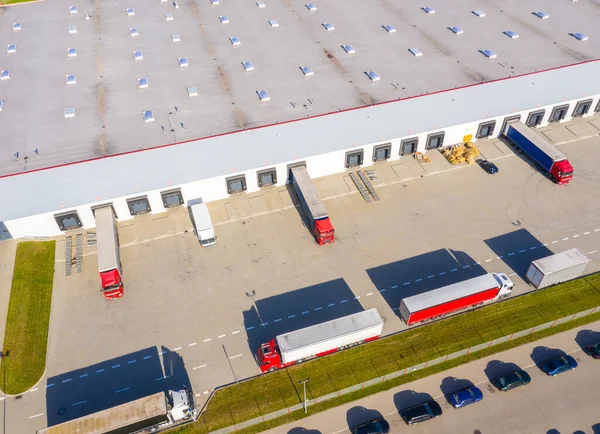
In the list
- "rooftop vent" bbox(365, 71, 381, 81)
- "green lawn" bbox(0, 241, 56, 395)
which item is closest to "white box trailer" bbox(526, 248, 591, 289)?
"rooftop vent" bbox(365, 71, 381, 81)

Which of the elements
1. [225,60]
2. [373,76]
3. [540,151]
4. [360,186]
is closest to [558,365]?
[360,186]

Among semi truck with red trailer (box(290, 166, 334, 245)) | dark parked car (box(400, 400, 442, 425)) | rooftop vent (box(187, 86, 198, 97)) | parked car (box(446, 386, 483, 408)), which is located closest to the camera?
dark parked car (box(400, 400, 442, 425))

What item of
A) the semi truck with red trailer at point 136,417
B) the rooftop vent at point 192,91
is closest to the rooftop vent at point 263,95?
the rooftop vent at point 192,91

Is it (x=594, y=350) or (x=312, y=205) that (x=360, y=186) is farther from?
(x=594, y=350)

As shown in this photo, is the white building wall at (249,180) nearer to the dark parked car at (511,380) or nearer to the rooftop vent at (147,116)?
the rooftop vent at (147,116)

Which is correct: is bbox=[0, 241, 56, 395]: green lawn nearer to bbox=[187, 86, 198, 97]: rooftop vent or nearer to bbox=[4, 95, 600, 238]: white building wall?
bbox=[4, 95, 600, 238]: white building wall

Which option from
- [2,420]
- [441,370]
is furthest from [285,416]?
[2,420]
